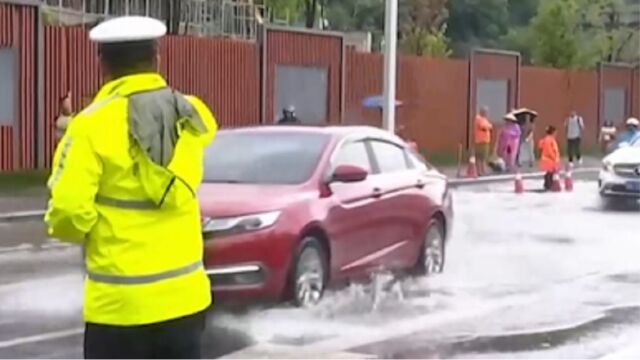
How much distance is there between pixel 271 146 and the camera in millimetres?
12266

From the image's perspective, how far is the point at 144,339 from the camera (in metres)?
4.57

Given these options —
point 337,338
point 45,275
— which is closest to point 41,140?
point 45,275

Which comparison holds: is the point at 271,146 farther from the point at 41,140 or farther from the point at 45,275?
the point at 41,140

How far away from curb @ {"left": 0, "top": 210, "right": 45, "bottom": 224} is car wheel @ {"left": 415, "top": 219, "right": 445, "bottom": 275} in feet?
28.6

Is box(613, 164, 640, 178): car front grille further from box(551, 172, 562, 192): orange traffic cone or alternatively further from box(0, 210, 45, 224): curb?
box(0, 210, 45, 224): curb

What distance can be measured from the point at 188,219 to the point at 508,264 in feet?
37.0

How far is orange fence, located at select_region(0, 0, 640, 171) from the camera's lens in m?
27.4

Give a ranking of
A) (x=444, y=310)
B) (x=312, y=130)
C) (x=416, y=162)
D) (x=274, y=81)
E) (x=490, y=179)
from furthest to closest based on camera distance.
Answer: (x=274, y=81) → (x=490, y=179) → (x=416, y=162) → (x=312, y=130) → (x=444, y=310)

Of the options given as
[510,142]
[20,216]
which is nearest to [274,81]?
[510,142]

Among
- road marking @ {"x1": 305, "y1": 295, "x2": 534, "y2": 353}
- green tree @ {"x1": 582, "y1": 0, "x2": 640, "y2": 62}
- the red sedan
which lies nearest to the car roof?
the red sedan

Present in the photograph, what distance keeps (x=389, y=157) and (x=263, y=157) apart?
1.70 meters

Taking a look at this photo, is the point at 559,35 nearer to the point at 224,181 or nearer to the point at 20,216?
the point at 20,216

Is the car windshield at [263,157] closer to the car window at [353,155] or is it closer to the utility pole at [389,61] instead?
the car window at [353,155]

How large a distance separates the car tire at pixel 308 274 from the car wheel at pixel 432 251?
7.19 feet
